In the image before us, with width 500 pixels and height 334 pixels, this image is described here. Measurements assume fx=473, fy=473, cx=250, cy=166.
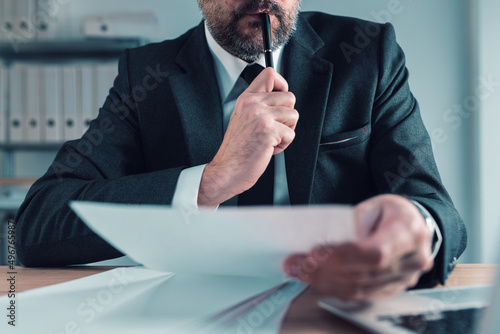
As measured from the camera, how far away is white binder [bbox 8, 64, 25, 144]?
2.15 meters

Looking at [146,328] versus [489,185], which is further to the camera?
[489,185]

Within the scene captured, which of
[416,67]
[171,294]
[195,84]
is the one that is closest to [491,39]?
[416,67]

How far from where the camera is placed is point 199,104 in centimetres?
100

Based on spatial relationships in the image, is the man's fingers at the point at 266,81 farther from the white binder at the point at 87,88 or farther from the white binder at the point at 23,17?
the white binder at the point at 23,17

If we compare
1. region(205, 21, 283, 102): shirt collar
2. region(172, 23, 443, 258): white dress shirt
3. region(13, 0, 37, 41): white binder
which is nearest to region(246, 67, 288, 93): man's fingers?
region(172, 23, 443, 258): white dress shirt

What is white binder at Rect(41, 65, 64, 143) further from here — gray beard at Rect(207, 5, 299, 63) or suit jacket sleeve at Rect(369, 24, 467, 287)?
suit jacket sleeve at Rect(369, 24, 467, 287)

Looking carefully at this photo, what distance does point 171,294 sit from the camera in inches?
20.2

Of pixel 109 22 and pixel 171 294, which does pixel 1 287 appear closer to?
pixel 171 294

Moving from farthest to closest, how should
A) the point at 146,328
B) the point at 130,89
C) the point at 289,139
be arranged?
the point at 130,89
the point at 289,139
the point at 146,328

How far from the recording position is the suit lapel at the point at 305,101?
37.1 inches

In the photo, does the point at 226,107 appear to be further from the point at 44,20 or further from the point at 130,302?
the point at 44,20

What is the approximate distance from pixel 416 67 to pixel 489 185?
70 centimetres

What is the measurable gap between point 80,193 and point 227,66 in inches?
17.2

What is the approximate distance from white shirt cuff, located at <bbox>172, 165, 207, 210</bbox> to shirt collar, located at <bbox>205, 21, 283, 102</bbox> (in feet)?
1.01
